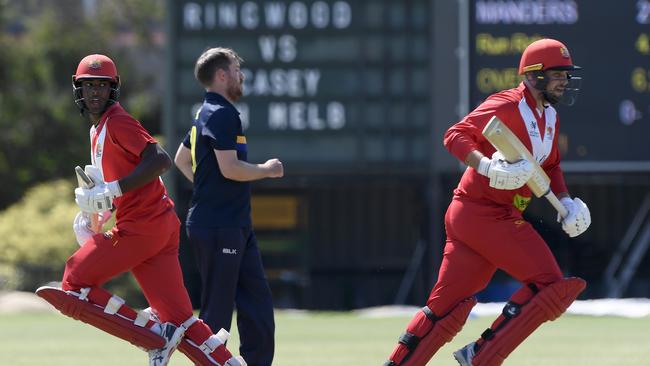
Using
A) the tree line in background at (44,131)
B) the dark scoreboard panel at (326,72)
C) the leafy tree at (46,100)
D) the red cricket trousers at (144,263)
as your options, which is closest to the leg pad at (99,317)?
the red cricket trousers at (144,263)

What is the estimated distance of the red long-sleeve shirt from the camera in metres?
7.34

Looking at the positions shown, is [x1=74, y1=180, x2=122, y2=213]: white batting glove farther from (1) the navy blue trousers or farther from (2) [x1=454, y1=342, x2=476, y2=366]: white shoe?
(2) [x1=454, y1=342, x2=476, y2=366]: white shoe

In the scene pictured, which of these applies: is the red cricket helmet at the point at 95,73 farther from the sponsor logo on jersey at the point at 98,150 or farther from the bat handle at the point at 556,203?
the bat handle at the point at 556,203

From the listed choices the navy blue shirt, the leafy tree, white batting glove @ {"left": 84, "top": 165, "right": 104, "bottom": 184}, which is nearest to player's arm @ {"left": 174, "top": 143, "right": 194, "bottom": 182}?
the navy blue shirt

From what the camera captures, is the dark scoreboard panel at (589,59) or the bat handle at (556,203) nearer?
the bat handle at (556,203)

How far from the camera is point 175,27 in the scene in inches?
677

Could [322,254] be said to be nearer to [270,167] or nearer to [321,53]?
[321,53]

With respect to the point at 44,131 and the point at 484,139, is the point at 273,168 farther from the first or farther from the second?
the point at 44,131

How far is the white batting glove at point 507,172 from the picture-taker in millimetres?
7039

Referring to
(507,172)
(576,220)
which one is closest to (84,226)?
(507,172)

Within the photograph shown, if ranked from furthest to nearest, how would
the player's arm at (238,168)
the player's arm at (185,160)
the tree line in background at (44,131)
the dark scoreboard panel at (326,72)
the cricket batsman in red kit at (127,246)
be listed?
the tree line in background at (44,131) < the dark scoreboard panel at (326,72) < the player's arm at (185,160) < the player's arm at (238,168) < the cricket batsman in red kit at (127,246)

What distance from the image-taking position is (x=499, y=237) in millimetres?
7305

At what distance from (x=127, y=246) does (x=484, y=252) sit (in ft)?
5.90

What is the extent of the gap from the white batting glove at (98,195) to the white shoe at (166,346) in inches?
28.3
